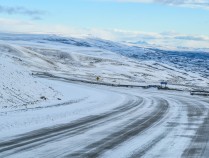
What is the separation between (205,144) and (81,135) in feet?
14.9

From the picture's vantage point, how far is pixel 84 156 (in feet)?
37.4

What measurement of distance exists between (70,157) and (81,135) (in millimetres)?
4352

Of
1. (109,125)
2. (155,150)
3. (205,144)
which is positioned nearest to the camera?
(155,150)

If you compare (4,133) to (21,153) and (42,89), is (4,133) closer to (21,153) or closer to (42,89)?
(21,153)

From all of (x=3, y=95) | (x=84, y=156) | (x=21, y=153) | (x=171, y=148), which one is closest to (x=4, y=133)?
(x=21, y=153)

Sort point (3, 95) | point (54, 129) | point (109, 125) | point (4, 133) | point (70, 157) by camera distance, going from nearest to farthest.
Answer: point (70, 157) → point (4, 133) → point (54, 129) → point (109, 125) → point (3, 95)

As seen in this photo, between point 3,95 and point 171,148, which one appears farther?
point 3,95

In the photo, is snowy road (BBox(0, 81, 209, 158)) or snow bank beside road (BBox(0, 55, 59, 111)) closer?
snowy road (BBox(0, 81, 209, 158))

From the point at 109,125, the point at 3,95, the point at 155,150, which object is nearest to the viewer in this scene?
the point at 155,150

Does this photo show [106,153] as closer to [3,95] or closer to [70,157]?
[70,157]

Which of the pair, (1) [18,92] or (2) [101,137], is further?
(1) [18,92]

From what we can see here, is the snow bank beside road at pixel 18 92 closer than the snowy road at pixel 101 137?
No

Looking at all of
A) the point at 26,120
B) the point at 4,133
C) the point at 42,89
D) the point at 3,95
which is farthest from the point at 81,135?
the point at 42,89

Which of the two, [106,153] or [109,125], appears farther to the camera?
[109,125]
